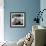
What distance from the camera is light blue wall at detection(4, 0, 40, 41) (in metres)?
5.83

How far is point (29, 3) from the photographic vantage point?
5.88 m

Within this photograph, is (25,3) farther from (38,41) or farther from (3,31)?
(38,41)

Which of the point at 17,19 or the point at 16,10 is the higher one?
the point at 16,10

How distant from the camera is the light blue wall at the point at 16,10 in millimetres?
5828

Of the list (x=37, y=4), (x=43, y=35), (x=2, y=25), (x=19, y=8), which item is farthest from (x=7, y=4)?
(x=43, y=35)

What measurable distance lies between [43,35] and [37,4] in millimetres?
3259

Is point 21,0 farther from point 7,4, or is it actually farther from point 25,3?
point 7,4

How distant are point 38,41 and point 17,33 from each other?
10.3 ft

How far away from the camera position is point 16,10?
19.2 feet

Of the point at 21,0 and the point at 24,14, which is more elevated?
the point at 21,0

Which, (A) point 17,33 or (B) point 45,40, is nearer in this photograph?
(B) point 45,40

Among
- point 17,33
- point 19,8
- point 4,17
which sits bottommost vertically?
point 17,33

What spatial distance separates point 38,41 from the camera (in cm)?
279

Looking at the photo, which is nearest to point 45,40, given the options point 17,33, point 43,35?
point 43,35
